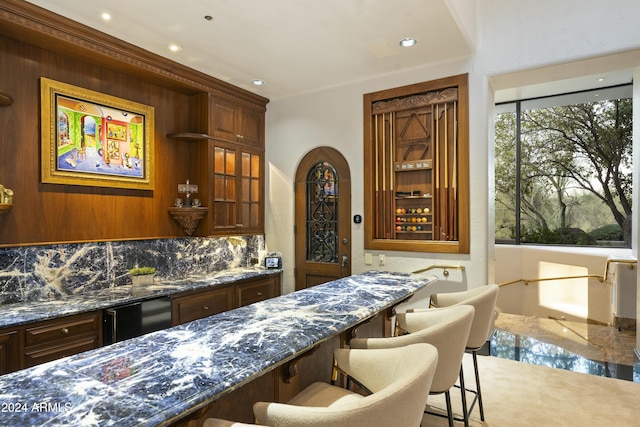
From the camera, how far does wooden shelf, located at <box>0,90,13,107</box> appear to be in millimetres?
2717

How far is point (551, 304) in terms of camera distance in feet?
19.1

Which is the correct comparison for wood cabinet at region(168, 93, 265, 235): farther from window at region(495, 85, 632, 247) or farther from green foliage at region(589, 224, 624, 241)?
green foliage at region(589, 224, 624, 241)

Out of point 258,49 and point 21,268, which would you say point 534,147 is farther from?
point 21,268

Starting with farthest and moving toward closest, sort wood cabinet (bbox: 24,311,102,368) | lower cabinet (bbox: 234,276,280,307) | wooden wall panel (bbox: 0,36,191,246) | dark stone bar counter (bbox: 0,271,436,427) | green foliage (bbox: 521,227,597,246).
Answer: green foliage (bbox: 521,227,597,246) → lower cabinet (bbox: 234,276,280,307) → wooden wall panel (bbox: 0,36,191,246) → wood cabinet (bbox: 24,311,102,368) → dark stone bar counter (bbox: 0,271,436,427)

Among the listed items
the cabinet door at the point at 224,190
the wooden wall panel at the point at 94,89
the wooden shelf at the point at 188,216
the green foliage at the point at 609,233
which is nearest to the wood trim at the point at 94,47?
the wooden wall panel at the point at 94,89

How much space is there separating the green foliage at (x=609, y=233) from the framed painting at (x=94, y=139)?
605 cm

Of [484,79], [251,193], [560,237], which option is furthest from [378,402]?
[560,237]

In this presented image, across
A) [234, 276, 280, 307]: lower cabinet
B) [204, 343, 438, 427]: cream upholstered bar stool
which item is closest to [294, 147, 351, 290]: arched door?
[234, 276, 280, 307]: lower cabinet

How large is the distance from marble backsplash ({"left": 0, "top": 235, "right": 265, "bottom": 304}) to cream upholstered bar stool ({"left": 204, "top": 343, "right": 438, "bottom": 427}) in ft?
8.33

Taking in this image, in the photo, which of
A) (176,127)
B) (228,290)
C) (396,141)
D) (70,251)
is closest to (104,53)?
(176,127)

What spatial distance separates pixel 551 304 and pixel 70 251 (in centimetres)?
619

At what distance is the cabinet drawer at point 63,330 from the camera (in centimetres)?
253

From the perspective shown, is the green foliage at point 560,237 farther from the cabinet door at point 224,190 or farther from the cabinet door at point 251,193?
the cabinet door at point 224,190

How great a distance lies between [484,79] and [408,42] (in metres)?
0.90
